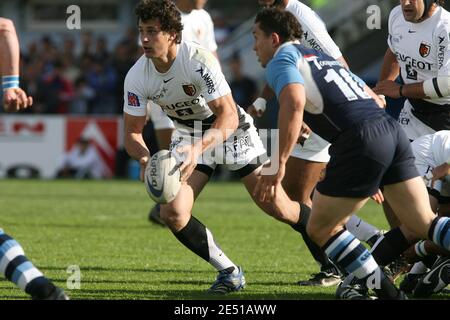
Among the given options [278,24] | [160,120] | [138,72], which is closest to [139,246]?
[160,120]

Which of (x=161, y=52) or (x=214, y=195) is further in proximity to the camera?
(x=214, y=195)

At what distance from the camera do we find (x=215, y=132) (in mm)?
6504

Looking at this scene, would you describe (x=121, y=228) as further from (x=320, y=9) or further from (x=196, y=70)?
(x=320, y=9)

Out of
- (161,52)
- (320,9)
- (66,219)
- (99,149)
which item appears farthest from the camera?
(320,9)

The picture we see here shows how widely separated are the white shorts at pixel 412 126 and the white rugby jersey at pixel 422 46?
222 mm

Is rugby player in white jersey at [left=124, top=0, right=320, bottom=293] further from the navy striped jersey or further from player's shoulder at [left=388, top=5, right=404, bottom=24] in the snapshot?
player's shoulder at [left=388, top=5, right=404, bottom=24]

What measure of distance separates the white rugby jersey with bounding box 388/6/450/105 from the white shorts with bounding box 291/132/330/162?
2.95ft

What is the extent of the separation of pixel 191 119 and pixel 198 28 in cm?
323

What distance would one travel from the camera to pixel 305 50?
609 centimetres

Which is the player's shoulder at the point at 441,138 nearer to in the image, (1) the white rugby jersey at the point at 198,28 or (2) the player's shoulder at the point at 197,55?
(2) the player's shoulder at the point at 197,55
